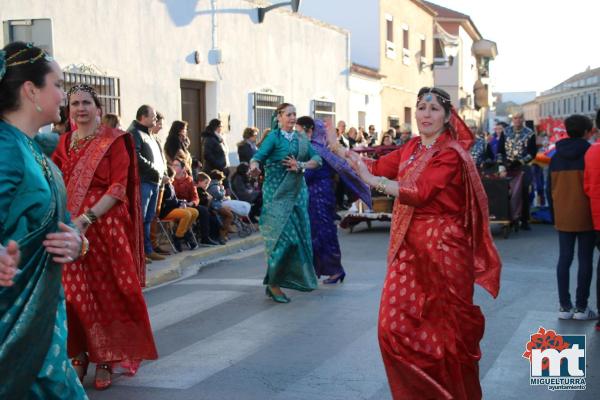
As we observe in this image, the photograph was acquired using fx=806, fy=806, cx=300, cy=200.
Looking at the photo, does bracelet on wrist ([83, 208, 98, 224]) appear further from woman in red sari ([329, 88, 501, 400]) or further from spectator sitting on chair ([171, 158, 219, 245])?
spectator sitting on chair ([171, 158, 219, 245])

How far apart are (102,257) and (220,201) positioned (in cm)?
712

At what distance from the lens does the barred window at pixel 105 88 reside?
11812mm

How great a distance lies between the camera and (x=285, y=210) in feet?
26.3

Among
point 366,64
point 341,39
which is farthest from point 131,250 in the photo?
point 366,64

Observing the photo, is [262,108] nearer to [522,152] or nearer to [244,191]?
[244,191]

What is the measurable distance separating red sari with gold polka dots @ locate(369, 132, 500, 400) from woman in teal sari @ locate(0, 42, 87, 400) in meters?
1.89

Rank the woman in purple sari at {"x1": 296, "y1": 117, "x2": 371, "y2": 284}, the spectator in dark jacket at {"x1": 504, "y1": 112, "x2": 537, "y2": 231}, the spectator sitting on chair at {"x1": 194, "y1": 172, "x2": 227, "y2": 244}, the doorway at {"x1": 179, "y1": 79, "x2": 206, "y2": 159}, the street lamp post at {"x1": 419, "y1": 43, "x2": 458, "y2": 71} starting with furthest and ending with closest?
the street lamp post at {"x1": 419, "y1": 43, "x2": 458, "y2": 71}
the doorway at {"x1": 179, "y1": 79, "x2": 206, "y2": 159}
the spectator in dark jacket at {"x1": 504, "y1": 112, "x2": 537, "y2": 231}
the spectator sitting on chair at {"x1": 194, "y1": 172, "x2": 227, "y2": 244}
the woman in purple sari at {"x1": 296, "y1": 117, "x2": 371, "y2": 284}

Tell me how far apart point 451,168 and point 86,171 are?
7.52 ft

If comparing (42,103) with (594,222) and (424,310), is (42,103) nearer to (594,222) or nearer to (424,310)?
(424,310)

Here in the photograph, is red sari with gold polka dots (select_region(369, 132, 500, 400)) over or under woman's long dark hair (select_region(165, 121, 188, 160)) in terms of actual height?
under

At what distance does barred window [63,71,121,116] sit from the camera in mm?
11812

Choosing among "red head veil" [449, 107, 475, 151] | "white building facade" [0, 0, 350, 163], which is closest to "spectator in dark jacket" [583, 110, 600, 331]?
"red head veil" [449, 107, 475, 151]

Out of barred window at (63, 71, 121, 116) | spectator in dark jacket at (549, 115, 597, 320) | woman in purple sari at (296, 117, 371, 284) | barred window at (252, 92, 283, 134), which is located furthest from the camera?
barred window at (252, 92, 283, 134)

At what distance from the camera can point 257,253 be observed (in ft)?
38.5
